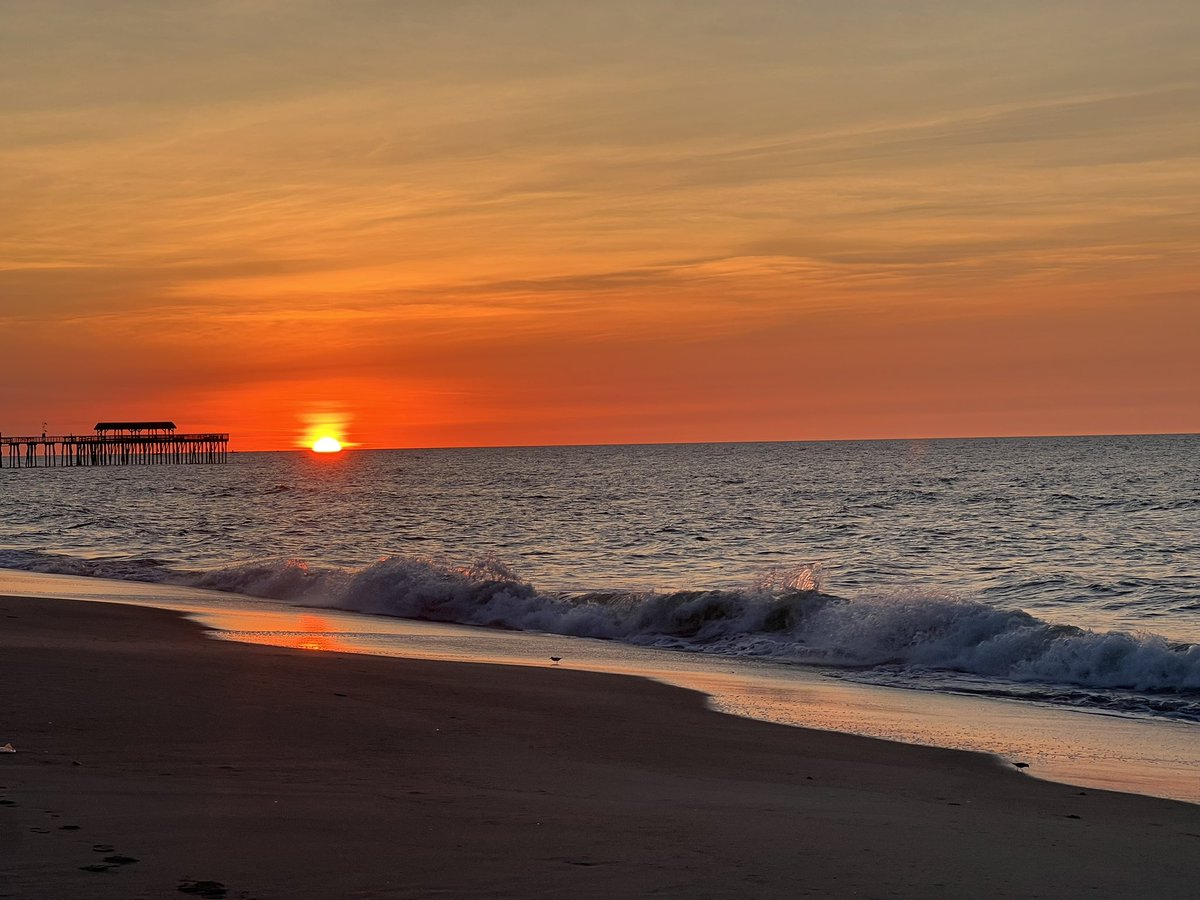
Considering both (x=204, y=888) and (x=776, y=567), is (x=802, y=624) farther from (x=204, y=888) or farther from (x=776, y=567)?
(x=204, y=888)

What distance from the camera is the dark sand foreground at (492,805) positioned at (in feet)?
19.2

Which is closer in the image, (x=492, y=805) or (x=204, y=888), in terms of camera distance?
(x=204, y=888)

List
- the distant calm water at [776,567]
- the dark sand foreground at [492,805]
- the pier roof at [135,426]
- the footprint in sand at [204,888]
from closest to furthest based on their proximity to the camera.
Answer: the footprint in sand at [204,888], the dark sand foreground at [492,805], the distant calm water at [776,567], the pier roof at [135,426]

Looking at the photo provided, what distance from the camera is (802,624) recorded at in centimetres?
2114

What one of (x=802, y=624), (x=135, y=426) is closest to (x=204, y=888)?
(x=802, y=624)

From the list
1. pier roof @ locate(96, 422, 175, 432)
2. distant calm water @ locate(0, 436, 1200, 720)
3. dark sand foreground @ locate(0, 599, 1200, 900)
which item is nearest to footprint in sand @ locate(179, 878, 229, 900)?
dark sand foreground @ locate(0, 599, 1200, 900)

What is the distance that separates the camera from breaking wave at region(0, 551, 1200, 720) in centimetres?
1630

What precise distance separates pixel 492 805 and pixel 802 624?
47.4 feet

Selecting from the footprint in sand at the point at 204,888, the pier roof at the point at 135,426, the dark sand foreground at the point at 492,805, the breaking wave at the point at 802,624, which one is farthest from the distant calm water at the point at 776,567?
the pier roof at the point at 135,426

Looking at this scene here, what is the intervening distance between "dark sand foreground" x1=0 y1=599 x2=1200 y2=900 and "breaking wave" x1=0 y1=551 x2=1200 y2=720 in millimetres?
6756

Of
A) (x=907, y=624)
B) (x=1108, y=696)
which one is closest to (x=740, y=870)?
(x=1108, y=696)

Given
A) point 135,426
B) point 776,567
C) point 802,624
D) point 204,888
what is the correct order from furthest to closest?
point 135,426 < point 776,567 < point 802,624 < point 204,888

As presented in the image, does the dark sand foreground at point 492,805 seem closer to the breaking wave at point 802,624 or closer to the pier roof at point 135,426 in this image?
the breaking wave at point 802,624

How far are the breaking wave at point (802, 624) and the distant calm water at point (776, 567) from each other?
41 millimetres
